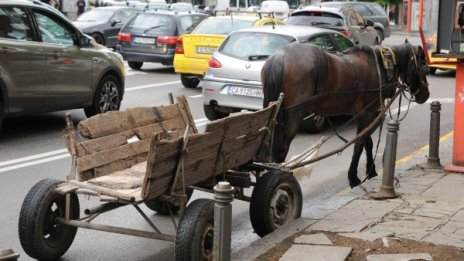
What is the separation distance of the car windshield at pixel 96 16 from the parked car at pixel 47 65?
48.6ft

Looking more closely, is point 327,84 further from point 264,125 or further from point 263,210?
point 263,210

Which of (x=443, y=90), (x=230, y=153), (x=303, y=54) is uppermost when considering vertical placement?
(x=303, y=54)

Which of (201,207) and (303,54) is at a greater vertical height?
(303,54)

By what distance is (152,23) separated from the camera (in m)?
20.9

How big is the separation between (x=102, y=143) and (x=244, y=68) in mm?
6243

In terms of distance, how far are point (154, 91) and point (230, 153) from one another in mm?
11121

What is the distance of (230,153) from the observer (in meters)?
6.32

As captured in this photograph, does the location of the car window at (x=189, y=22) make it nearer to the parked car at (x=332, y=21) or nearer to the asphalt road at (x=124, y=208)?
the asphalt road at (x=124, y=208)

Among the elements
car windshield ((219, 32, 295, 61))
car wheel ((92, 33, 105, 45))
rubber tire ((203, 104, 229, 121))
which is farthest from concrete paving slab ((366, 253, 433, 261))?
car wheel ((92, 33, 105, 45))

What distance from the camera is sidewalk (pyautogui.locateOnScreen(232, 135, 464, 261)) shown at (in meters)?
6.13

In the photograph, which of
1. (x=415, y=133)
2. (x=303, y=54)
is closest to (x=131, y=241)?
(x=303, y=54)

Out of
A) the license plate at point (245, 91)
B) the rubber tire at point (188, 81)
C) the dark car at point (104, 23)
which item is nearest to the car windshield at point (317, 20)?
the dark car at point (104, 23)

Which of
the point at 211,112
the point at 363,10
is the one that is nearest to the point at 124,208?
the point at 211,112

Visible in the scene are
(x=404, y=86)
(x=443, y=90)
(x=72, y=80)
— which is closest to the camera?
(x=404, y=86)
